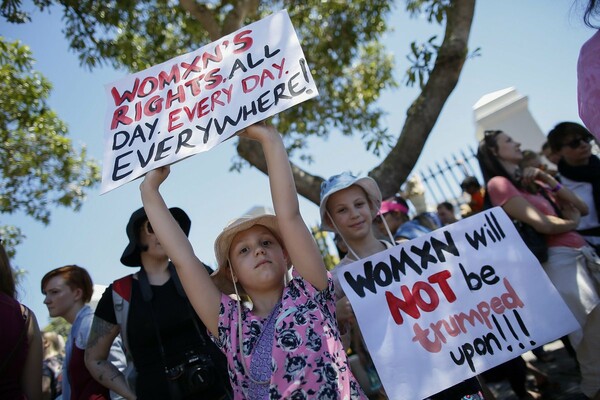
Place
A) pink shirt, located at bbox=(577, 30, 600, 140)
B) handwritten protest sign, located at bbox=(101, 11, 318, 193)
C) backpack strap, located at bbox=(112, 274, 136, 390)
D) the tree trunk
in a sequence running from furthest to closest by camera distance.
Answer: the tree trunk, backpack strap, located at bbox=(112, 274, 136, 390), handwritten protest sign, located at bbox=(101, 11, 318, 193), pink shirt, located at bbox=(577, 30, 600, 140)

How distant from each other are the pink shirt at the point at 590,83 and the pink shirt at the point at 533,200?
5.27 feet

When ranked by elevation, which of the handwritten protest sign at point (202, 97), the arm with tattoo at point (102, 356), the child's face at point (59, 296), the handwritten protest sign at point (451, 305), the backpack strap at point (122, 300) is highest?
the handwritten protest sign at point (202, 97)

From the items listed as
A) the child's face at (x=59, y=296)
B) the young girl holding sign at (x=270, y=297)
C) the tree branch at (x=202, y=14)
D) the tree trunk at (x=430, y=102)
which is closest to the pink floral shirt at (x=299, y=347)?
the young girl holding sign at (x=270, y=297)

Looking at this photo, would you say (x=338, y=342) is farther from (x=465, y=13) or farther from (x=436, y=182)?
Answer: (x=436, y=182)

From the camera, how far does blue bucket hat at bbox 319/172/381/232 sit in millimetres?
2631

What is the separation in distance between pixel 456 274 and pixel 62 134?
8.95m

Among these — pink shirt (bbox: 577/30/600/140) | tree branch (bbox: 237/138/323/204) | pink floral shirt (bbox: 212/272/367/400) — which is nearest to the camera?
pink shirt (bbox: 577/30/600/140)

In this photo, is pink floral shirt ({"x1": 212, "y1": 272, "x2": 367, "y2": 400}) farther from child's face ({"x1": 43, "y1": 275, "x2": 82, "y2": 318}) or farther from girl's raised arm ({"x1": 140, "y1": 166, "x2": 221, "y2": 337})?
child's face ({"x1": 43, "y1": 275, "x2": 82, "y2": 318})

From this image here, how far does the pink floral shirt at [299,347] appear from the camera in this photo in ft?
5.44

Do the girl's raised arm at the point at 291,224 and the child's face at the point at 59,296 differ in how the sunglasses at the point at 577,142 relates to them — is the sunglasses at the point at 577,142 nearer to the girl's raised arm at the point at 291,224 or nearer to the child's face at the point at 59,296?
the girl's raised arm at the point at 291,224

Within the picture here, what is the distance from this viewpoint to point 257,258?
6.54ft

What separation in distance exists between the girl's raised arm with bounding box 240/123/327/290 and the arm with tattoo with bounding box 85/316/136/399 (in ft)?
4.53

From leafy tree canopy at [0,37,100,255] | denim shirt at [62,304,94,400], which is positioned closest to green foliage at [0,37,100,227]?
leafy tree canopy at [0,37,100,255]

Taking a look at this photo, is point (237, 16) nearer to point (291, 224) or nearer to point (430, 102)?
point (430, 102)
